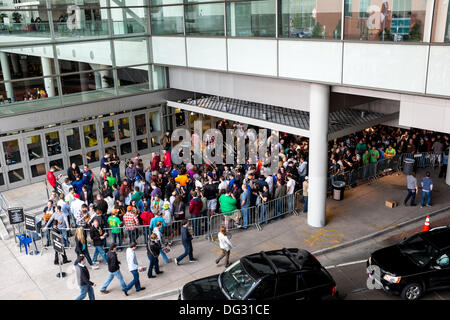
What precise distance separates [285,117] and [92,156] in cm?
993

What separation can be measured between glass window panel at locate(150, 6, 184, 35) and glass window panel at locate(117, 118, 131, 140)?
464 cm

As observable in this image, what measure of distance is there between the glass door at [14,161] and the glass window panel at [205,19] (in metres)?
8.95

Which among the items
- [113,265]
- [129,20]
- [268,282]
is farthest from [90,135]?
[268,282]

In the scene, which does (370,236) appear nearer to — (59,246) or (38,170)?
(59,246)

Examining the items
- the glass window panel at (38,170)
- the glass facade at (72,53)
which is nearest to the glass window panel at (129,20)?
the glass facade at (72,53)

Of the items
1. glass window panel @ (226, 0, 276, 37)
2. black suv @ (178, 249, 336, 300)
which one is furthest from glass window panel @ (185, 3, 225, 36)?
black suv @ (178, 249, 336, 300)

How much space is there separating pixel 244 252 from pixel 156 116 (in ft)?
37.4

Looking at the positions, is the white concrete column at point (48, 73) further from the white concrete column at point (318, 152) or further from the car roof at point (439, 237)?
the car roof at point (439, 237)

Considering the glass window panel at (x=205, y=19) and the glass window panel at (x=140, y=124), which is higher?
the glass window panel at (x=205, y=19)

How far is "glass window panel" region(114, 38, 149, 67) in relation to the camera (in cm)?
2083

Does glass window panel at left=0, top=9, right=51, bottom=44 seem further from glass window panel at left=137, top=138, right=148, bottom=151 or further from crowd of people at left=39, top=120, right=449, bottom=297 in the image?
glass window panel at left=137, top=138, right=148, bottom=151

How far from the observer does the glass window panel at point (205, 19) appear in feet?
55.4

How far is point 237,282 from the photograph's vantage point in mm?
10141
